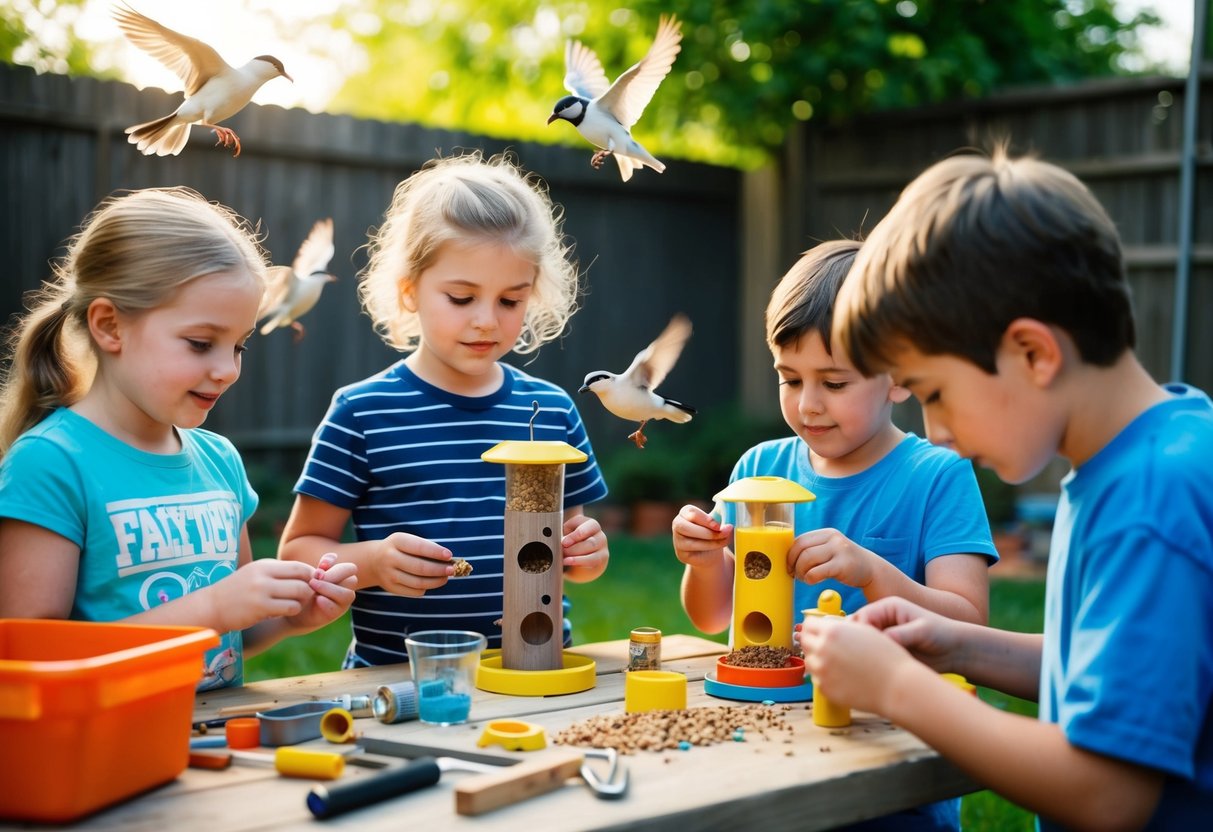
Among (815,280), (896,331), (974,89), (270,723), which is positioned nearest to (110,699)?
(270,723)

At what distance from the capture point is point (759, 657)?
2.37 m

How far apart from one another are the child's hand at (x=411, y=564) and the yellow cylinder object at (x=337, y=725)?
0.57 m

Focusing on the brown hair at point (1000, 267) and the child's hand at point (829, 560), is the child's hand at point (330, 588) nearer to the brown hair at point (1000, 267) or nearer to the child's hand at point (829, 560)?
the child's hand at point (829, 560)

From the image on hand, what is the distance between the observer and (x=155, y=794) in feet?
5.66

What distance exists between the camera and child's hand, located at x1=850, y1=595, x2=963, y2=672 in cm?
207

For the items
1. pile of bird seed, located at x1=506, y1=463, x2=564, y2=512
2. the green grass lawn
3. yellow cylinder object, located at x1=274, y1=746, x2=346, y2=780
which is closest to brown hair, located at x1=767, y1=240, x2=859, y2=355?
pile of bird seed, located at x1=506, y1=463, x2=564, y2=512

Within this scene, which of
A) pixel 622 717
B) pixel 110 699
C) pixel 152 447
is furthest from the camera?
pixel 152 447

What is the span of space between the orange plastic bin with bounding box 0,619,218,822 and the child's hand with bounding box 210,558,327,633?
1.10 feet

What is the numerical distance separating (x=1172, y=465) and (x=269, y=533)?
21.2 feet

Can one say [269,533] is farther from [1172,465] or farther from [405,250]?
[1172,465]

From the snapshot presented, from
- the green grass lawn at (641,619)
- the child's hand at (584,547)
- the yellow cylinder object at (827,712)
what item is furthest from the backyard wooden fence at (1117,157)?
the yellow cylinder object at (827,712)

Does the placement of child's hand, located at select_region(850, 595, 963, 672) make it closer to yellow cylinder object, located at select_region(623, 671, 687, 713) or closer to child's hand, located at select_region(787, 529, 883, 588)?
child's hand, located at select_region(787, 529, 883, 588)

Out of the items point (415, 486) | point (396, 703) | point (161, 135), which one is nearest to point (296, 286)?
point (415, 486)

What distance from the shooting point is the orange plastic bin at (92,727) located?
62.0 inches
